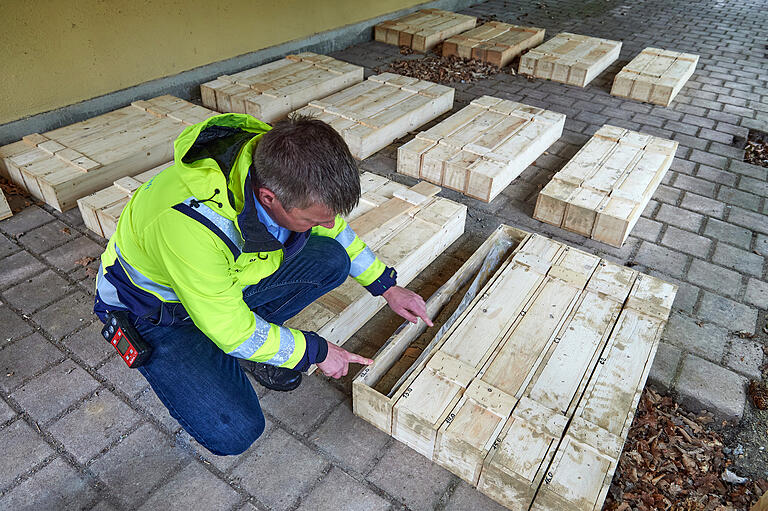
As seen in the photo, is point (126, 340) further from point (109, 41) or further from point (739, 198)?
point (739, 198)

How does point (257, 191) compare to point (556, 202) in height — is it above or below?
above

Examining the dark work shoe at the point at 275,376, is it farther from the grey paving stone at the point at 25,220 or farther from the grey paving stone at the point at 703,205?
the grey paving stone at the point at 703,205

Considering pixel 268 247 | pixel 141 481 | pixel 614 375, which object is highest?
pixel 268 247

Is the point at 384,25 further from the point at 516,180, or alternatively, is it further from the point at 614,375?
the point at 614,375

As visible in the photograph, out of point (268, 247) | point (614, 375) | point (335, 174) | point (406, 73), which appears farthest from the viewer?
point (406, 73)

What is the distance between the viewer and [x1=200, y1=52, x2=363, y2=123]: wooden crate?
636 cm

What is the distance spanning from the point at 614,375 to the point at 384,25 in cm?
830

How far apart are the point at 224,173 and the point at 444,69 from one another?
7.03 m

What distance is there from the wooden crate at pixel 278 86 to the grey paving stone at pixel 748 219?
4.92 metres

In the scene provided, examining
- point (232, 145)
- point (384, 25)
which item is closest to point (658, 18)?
point (384, 25)

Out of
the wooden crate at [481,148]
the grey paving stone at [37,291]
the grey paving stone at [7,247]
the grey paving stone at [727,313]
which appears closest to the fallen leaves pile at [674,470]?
the grey paving stone at [727,313]

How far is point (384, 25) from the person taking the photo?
966 cm

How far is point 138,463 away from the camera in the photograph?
9.26ft

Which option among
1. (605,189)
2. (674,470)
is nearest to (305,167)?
(674,470)
